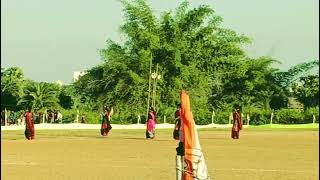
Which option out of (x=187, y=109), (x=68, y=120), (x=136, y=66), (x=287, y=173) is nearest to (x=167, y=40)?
(x=136, y=66)

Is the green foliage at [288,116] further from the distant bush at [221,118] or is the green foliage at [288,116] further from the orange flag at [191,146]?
the orange flag at [191,146]

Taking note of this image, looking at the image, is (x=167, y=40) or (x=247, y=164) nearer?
(x=247, y=164)

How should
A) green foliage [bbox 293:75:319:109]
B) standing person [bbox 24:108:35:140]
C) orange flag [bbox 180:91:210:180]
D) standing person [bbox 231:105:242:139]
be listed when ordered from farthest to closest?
green foliage [bbox 293:75:319:109], standing person [bbox 231:105:242:139], standing person [bbox 24:108:35:140], orange flag [bbox 180:91:210:180]

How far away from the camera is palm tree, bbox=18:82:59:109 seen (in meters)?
69.0

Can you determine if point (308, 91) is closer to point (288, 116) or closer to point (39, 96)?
point (288, 116)

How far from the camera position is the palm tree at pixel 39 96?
69.0 m

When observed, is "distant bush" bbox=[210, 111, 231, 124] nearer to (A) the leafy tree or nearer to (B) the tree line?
(B) the tree line

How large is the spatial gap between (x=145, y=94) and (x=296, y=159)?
49530 millimetres

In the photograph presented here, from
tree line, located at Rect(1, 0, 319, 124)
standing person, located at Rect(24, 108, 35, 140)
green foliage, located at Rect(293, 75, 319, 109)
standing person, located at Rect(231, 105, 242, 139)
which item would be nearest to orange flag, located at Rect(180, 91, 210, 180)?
standing person, located at Rect(24, 108, 35, 140)

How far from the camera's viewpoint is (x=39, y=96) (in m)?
69.1

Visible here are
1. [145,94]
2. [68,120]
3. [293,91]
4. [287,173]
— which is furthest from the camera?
[293,91]

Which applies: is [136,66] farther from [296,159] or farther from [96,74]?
[296,159]

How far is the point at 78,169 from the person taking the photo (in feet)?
50.0

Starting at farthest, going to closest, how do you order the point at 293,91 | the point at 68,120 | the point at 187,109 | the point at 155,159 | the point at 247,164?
the point at 293,91 → the point at 68,120 → the point at 155,159 → the point at 247,164 → the point at 187,109
